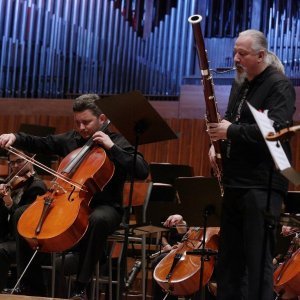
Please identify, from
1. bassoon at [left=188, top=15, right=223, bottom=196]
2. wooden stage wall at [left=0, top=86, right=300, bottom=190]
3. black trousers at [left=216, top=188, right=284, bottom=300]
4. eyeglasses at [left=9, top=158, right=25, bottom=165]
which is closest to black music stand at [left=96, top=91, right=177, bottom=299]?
bassoon at [left=188, top=15, right=223, bottom=196]

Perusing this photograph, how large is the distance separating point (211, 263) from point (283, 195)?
1318 millimetres

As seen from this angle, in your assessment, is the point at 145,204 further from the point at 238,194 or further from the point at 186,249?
the point at 238,194

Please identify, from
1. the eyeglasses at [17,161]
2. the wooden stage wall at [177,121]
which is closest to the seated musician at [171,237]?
the eyeglasses at [17,161]

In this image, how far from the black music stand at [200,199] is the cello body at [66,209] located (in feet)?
1.75

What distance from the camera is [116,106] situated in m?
4.26

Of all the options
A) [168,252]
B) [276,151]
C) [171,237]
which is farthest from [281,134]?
[171,237]

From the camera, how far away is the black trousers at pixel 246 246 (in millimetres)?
3559

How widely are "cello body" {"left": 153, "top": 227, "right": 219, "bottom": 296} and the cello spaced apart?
0.76 m

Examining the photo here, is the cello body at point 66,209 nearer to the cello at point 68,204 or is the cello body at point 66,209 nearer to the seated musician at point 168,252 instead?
the cello at point 68,204

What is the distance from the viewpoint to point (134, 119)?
4320 mm

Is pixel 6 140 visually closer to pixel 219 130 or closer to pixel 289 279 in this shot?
pixel 219 130

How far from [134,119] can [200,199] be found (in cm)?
72

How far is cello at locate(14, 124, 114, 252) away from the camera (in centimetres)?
442

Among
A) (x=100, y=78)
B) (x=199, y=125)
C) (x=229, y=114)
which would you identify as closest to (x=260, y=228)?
(x=229, y=114)
